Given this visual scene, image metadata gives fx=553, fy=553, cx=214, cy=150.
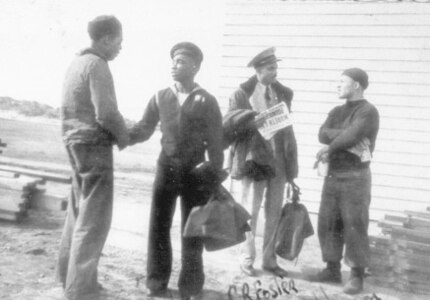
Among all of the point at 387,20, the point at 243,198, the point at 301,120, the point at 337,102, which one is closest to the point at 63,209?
the point at 243,198

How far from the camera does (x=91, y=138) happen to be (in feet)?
14.2

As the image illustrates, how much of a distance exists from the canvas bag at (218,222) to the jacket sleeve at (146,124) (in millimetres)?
848

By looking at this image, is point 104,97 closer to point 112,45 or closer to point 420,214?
point 112,45

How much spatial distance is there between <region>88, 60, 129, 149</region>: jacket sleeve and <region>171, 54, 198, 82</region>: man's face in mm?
578

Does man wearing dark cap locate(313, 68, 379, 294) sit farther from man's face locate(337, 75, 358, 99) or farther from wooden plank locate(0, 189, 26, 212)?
wooden plank locate(0, 189, 26, 212)

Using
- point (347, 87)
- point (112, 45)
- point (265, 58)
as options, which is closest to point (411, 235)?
point (347, 87)

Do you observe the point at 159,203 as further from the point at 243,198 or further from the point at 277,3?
the point at 277,3

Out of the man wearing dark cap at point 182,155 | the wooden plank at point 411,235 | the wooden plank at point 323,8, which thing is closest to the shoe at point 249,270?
the man wearing dark cap at point 182,155

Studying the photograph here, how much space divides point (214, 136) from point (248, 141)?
82cm

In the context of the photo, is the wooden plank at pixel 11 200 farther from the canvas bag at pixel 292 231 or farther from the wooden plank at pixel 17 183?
the canvas bag at pixel 292 231

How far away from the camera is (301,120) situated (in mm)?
7664

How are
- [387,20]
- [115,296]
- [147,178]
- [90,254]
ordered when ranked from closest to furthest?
[90,254]
[115,296]
[387,20]
[147,178]

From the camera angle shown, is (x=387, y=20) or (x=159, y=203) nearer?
(x=159, y=203)

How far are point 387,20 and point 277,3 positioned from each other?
4.88ft
